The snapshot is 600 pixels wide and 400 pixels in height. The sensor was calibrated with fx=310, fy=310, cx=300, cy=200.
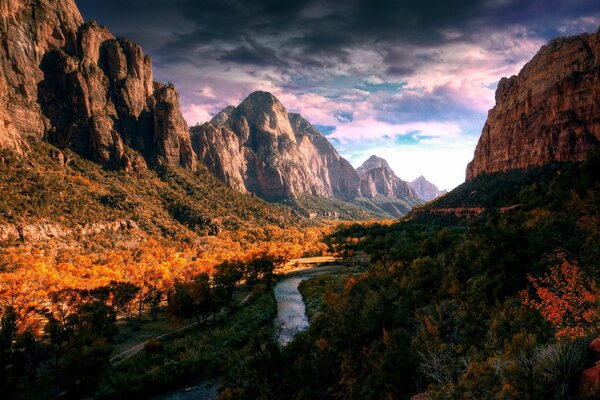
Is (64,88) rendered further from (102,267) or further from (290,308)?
(290,308)

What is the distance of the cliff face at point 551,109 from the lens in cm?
11331

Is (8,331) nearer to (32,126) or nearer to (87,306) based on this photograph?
(87,306)

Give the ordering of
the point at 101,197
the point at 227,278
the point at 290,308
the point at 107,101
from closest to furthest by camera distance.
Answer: the point at 290,308 < the point at 227,278 < the point at 101,197 < the point at 107,101

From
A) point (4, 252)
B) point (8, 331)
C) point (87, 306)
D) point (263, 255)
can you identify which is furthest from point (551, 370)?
point (4, 252)

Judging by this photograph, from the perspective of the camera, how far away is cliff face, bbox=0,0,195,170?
150375 mm

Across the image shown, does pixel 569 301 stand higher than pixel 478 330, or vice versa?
pixel 569 301

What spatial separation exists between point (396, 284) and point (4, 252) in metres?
100

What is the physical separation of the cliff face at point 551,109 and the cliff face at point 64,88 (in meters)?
193

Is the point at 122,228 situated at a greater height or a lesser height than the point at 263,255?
greater

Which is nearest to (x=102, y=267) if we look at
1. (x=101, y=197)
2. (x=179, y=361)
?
(x=179, y=361)

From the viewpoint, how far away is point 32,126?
147000 mm

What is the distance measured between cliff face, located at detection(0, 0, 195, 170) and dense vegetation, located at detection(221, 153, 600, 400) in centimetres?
15743

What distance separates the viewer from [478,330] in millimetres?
28031

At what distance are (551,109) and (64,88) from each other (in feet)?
786
